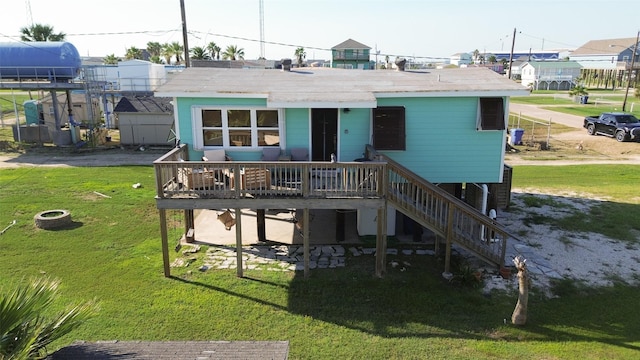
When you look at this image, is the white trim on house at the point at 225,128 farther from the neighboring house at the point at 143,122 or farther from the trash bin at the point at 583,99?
the trash bin at the point at 583,99

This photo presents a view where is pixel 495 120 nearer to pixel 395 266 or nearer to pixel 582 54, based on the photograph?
pixel 395 266

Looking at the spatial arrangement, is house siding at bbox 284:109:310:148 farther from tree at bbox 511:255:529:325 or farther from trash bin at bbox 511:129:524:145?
trash bin at bbox 511:129:524:145

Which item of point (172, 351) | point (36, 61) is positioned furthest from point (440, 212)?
point (36, 61)

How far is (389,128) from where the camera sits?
1323cm

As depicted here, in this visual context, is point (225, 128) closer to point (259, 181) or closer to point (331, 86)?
point (259, 181)

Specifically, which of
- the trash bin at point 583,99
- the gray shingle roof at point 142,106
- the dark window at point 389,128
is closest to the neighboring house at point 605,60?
the trash bin at point 583,99

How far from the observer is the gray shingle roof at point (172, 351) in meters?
5.77

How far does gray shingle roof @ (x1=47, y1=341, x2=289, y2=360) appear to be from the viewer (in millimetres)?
5773

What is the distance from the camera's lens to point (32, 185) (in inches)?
806

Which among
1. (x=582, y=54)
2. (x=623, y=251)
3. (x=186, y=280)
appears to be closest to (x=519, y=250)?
Answer: (x=623, y=251)

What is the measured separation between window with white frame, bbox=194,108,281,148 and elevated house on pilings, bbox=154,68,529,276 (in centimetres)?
3

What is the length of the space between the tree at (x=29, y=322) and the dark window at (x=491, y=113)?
11.1 m

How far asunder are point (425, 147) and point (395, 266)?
361cm

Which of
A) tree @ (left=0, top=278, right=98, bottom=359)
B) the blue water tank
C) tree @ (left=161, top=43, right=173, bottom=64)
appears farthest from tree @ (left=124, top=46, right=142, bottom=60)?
tree @ (left=0, top=278, right=98, bottom=359)
